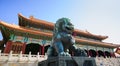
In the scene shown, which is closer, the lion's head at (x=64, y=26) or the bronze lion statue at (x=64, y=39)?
the bronze lion statue at (x=64, y=39)

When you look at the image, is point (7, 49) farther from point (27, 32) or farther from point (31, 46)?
point (31, 46)

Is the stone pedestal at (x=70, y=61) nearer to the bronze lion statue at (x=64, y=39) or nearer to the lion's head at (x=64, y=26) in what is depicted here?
the bronze lion statue at (x=64, y=39)

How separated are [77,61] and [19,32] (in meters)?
11.1

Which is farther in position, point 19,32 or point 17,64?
point 19,32

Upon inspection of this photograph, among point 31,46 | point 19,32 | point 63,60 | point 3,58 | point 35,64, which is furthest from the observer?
point 31,46

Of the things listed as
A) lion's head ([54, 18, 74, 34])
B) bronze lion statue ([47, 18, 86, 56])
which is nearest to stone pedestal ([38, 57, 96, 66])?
bronze lion statue ([47, 18, 86, 56])

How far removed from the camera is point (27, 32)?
12.3 m

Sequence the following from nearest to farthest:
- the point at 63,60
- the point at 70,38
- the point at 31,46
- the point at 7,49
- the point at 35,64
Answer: the point at 63,60
the point at 70,38
the point at 35,64
the point at 7,49
the point at 31,46

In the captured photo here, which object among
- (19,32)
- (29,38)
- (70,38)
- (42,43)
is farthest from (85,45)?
(70,38)

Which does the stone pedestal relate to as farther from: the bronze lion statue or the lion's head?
the lion's head

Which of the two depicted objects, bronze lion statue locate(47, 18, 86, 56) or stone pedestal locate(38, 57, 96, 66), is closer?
stone pedestal locate(38, 57, 96, 66)

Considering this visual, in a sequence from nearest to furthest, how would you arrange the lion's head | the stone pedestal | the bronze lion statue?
the stone pedestal, the bronze lion statue, the lion's head

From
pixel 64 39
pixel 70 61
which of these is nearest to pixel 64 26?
pixel 64 39

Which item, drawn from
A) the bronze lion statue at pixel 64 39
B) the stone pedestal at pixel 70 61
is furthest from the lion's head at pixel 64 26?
the stone pedestal at pixel 70 61
